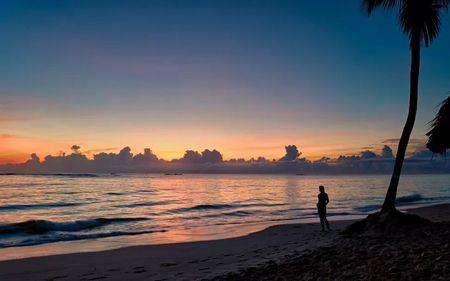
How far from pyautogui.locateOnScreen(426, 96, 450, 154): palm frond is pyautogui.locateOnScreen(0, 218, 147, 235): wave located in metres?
20.8

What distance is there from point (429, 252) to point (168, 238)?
14.3 m

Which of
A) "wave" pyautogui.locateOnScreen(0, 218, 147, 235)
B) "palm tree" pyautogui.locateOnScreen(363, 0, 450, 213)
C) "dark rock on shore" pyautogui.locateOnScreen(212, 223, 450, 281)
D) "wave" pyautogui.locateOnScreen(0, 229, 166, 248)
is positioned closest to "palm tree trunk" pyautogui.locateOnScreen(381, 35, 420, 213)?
"palm tree" pyautogui.locateOnScreen(363, 0, 450, 213)

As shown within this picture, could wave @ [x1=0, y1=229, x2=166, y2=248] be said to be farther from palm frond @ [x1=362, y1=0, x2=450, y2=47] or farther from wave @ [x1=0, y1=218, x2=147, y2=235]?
palm frond @ [x1=362, y1=0, x2=450, y2=47]

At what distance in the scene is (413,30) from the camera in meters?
14.4

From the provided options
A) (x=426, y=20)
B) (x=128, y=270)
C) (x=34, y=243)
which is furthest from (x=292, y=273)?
(x=34, y=243)

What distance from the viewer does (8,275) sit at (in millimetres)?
11984

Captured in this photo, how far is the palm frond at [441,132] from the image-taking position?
1209 centimetres

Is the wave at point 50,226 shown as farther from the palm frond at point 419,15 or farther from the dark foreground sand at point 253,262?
the palm frond at point 419,15

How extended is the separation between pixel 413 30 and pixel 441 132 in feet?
12.9

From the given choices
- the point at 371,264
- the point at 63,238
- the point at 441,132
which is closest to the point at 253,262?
the point at 371,264

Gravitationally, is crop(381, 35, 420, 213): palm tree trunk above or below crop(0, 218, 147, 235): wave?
above

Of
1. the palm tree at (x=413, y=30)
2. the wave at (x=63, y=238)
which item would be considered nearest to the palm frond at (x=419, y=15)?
the palm tree at (x=413, y=30)

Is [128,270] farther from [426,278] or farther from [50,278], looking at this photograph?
[426,278]

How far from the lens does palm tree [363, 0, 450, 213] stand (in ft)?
46.2
